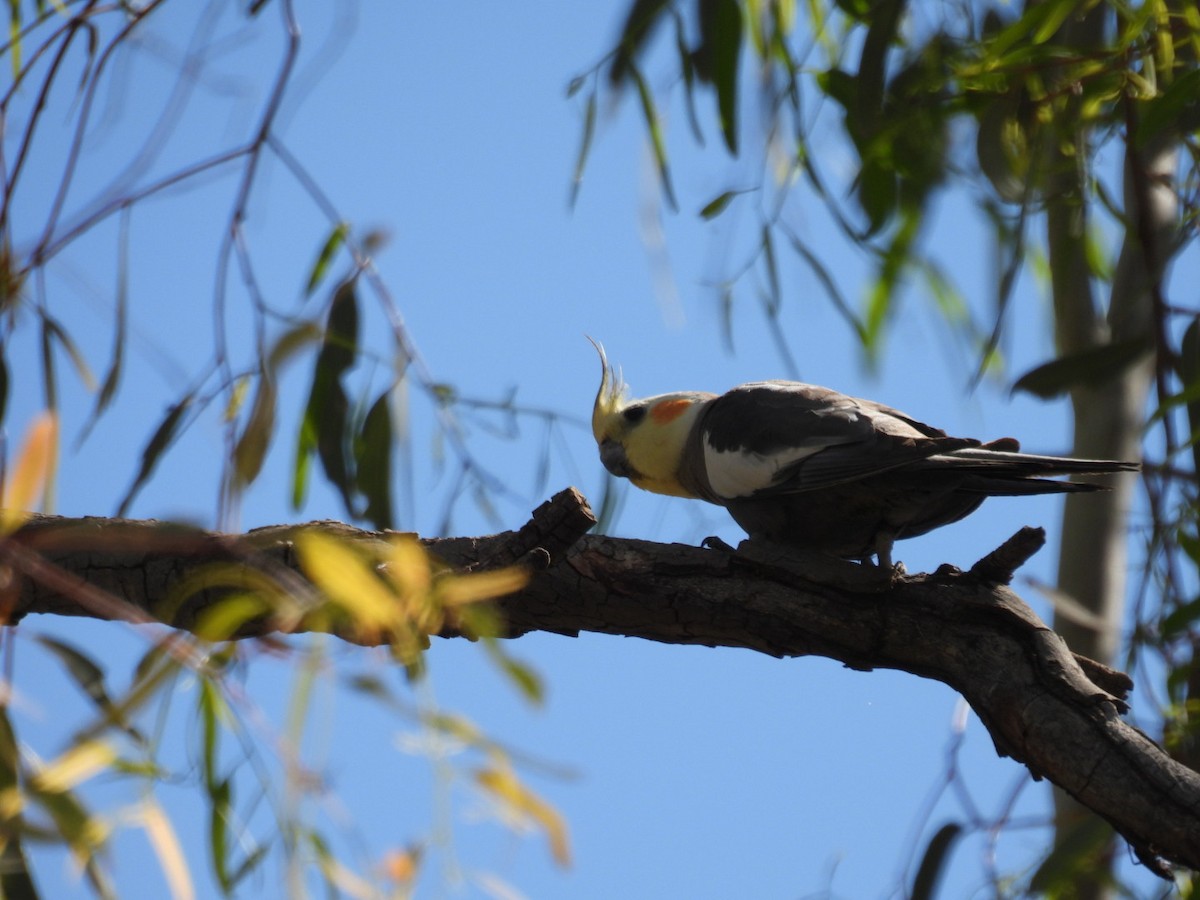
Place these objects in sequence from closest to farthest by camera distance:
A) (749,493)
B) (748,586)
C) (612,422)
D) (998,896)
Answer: (748,586), (998,896), (749,493), (612,422)

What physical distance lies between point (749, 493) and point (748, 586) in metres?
0.34

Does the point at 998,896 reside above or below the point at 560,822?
above

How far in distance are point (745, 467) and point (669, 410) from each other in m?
0.41

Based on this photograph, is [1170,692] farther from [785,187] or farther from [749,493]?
[785,187]

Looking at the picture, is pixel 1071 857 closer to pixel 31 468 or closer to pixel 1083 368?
pixel 1083 368

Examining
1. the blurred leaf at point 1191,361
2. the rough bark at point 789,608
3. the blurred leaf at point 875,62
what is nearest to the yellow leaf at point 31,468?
the rough bark at point 789,608

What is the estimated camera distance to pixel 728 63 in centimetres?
202

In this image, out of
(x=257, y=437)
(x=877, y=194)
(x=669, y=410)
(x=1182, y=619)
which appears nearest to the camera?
(x=257, y=437)

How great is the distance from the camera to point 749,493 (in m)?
2.12

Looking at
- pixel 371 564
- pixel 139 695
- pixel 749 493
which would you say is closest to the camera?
pixel 139 695

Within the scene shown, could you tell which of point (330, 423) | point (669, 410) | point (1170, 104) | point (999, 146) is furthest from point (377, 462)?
point (1170, 104)

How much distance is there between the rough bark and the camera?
1.57 meters

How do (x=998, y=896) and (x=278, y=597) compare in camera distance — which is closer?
(x=278, y=597)

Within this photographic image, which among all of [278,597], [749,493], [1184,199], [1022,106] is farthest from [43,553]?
[1184,199]
